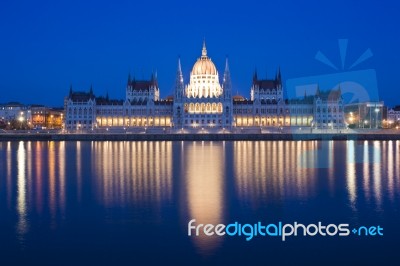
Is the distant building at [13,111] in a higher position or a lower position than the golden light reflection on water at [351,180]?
higher

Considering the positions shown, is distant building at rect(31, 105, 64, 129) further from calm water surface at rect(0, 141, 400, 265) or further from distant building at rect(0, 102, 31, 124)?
calm water surface at rect(0, 141, 400, 265)

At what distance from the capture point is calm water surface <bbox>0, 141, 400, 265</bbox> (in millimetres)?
15039

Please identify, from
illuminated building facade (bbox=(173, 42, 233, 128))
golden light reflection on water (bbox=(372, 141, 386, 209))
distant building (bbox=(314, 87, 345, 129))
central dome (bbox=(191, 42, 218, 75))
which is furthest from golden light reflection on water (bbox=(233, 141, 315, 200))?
central dome (bbox=(191, 42, 218, 75))

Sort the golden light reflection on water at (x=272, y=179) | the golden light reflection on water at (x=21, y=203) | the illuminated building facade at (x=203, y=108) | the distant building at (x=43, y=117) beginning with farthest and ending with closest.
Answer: the distant building at (x=43, y=117)
the illuminated building facade at (x=203, y=108)
the golden light reflection on water at (x=272, y=179)
the golden light reflection on water at (x=21, y=203)

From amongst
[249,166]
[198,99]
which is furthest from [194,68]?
[249,166]

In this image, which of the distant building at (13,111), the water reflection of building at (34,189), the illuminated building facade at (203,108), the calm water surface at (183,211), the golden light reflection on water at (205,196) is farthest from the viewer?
the distant building at (13,111)

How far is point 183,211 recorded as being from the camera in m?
20.5

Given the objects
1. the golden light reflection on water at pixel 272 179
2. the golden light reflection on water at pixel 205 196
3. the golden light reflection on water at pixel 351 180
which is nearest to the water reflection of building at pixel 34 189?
the golden light reflection on water at pixel 205 196

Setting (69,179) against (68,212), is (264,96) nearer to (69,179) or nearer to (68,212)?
(69,179)

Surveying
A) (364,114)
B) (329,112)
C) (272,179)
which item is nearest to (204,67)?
(329,112)

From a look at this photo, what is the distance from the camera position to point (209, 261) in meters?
14.6

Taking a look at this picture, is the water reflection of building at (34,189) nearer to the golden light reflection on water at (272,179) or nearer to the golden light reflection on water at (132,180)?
the golden light reflection on water at (132,180)

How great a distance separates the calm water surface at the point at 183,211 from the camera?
1504 centimetres

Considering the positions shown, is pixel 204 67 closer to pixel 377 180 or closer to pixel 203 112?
pixel 203 112
